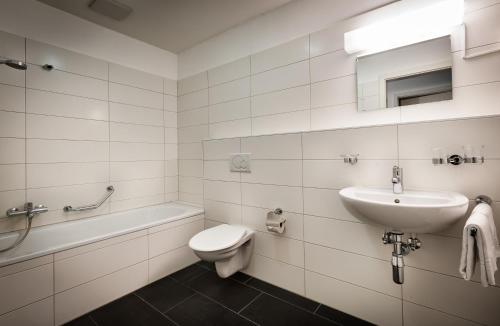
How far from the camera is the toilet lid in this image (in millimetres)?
1653

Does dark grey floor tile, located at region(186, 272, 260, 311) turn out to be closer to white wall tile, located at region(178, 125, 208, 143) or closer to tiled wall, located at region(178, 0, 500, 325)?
tiled wall, located at region(178, 0, 500, 325)

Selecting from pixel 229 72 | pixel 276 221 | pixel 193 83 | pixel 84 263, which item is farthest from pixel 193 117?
pixel 84 263

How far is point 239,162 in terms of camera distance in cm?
212

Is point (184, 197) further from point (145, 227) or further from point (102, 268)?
point (102, 268)

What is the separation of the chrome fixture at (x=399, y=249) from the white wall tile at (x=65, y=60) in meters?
2.78

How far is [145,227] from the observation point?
1.96 m

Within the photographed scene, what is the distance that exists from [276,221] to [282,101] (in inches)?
39.6

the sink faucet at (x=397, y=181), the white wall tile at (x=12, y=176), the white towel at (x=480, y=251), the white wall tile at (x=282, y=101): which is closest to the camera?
the white towel at (x=480, y=251)

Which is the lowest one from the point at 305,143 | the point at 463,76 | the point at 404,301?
the point at 404,301

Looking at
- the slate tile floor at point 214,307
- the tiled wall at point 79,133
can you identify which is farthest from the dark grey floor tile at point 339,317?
the tiled wall at point 79,133

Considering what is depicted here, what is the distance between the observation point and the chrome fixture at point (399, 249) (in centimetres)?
123

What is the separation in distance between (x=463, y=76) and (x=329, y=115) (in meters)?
0.76

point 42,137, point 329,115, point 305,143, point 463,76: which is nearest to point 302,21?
point 329,115

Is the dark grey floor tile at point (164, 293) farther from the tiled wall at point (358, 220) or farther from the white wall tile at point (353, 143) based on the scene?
the white wall tile at point (353, 143)
